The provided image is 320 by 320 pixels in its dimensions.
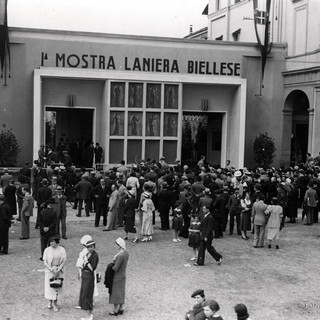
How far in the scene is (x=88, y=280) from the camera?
33.2 feet

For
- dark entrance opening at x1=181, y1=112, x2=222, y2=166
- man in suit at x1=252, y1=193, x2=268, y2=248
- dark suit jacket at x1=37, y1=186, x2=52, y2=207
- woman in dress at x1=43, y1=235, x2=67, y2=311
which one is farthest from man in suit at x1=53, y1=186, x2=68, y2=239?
dark entrance opening at x1=181, y1=112, x2=222, y2=166

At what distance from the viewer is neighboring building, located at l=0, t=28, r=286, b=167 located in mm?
29891

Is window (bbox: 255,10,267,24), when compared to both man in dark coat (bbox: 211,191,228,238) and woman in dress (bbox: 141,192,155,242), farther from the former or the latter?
woman in dress (bbox: 141,192,155,242)

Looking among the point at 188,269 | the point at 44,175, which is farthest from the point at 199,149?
the point at 188,269

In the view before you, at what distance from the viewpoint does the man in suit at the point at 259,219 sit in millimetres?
16000

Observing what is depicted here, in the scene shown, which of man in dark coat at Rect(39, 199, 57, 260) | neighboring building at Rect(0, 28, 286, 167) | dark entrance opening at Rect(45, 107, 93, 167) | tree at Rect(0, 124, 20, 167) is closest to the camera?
man in dark coat at Rect(39, 199, 57, 260)

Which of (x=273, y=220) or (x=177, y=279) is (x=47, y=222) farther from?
(x=273, y=220)

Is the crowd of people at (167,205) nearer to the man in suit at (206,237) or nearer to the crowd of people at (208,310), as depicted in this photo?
the man in suit at (206,237)

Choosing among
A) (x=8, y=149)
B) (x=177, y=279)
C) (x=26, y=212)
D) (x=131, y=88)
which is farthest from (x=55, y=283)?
(x=131, y=88)

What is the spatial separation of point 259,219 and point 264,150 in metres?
17.2

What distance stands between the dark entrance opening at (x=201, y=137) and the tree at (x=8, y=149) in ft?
34.4

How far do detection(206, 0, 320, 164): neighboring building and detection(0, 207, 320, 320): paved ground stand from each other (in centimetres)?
1482

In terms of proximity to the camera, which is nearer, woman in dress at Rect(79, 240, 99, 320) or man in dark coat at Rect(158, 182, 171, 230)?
woman in dress at Rect(79, 240, 99, 320)

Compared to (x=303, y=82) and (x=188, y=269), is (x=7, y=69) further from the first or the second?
(x=188, y=269)
